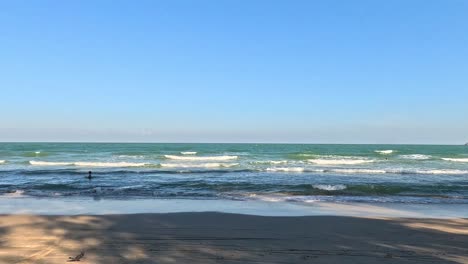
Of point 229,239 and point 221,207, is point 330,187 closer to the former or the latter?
point 221,207

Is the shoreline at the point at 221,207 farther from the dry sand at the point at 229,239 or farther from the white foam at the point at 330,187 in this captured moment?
the white foam at the point at 330,187

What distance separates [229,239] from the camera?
7.36 meters

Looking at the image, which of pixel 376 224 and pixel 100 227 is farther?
pixel 376 224

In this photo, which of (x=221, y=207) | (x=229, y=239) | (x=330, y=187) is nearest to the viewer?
(x=229, y=239)

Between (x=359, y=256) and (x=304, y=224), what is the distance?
9.43 ft

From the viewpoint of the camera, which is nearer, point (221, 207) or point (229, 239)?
point (229, 239)

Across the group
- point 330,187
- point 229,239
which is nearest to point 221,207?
point 229,239

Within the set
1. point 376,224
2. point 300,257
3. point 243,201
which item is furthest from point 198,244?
point 243,201

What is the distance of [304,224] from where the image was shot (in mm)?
9055

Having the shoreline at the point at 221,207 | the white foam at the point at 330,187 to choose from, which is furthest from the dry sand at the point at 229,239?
the white foam at the point at 330,187

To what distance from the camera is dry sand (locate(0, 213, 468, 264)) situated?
6.03 meters

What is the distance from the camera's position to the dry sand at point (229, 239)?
603 centimetres

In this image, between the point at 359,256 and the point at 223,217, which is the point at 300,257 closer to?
the point at 359,256

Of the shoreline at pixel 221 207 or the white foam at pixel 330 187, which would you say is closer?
the shoreline at pixel 221 207
